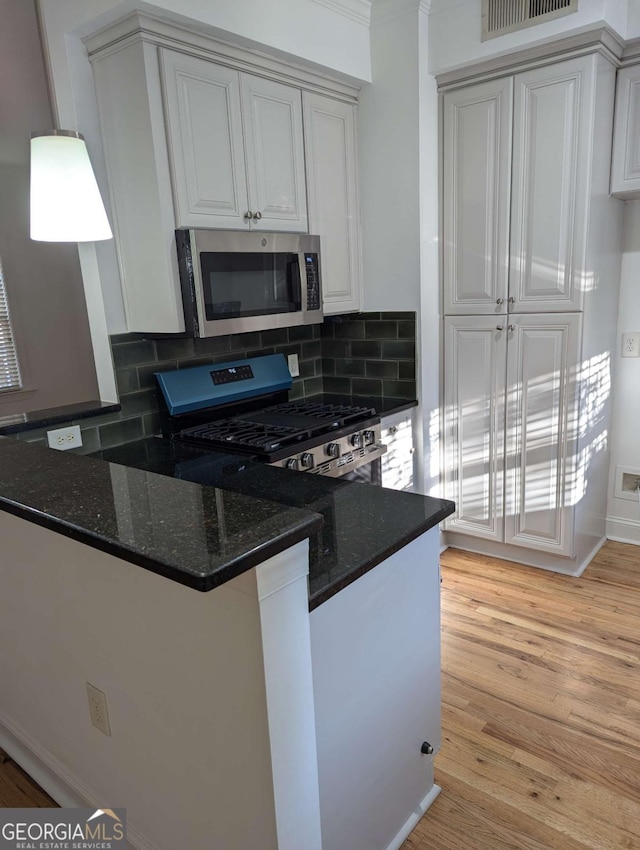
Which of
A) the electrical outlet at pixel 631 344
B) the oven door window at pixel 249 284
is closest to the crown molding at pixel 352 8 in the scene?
the oven door window at pixel 249 284

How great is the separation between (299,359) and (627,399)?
1.76m

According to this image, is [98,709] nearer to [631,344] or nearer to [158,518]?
[158,518]

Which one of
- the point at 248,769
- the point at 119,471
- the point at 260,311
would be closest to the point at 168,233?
the point at 260,311

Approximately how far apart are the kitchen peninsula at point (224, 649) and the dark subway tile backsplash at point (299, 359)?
0.71 metres

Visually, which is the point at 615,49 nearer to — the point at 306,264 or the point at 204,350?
the point at 306,264

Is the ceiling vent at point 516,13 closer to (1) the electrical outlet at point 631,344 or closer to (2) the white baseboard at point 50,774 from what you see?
(1) the electrical outlet at point 631,344

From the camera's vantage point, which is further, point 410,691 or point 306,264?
point 306,264

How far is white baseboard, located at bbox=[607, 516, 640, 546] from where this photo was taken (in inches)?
129

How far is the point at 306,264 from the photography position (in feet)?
8.64

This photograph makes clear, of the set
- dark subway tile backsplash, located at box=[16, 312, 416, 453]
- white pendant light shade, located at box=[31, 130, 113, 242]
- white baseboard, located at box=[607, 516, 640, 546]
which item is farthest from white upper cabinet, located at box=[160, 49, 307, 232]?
white baseboard, located at box=[607, 516, 640, 546]

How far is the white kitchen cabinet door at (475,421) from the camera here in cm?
295

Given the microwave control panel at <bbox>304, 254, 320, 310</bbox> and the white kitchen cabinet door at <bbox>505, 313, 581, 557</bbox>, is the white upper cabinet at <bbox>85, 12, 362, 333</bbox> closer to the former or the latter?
the microwave control panel at <bbox>304, 254, 320, 310</bbox>

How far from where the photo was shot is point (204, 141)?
2207 mm

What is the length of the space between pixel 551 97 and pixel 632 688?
2416 mm
